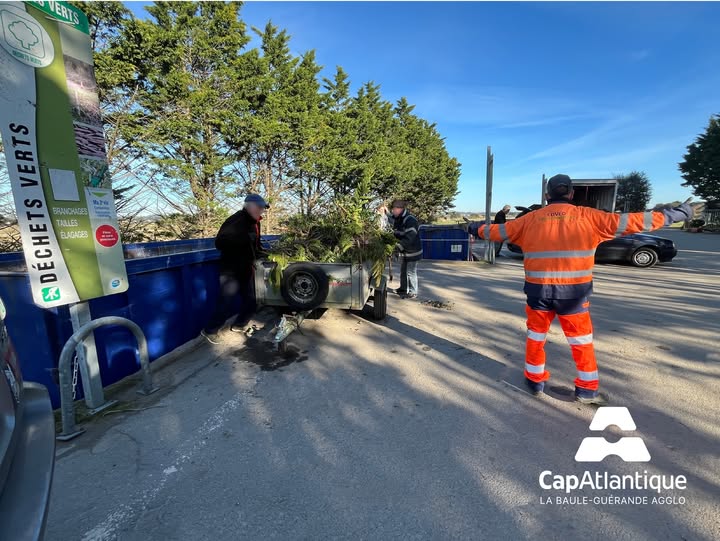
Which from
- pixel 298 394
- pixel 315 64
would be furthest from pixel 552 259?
pixel 315 64

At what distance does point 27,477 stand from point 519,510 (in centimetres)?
231

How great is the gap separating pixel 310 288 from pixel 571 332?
2947 millimetres

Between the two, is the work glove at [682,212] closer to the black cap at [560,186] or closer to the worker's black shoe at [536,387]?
the black cap at [560,186]

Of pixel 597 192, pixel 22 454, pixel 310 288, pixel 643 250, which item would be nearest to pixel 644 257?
pixel 643 250

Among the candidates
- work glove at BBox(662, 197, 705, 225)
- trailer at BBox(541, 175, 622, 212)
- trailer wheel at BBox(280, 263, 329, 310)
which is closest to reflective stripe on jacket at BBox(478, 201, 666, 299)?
work glove at BBox(662, 197, 705, 225)

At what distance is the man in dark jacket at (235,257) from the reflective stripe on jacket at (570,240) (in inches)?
136

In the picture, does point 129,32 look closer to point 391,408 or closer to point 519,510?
point 391,408

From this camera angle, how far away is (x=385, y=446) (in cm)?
256

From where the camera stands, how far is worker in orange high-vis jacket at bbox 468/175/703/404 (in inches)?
115

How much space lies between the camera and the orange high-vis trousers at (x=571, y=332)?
→ 298cm

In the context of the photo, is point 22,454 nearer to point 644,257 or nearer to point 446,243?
point 446,243

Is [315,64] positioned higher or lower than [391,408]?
higher

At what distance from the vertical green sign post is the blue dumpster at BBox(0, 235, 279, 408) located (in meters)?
0.28

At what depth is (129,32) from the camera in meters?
8.96
